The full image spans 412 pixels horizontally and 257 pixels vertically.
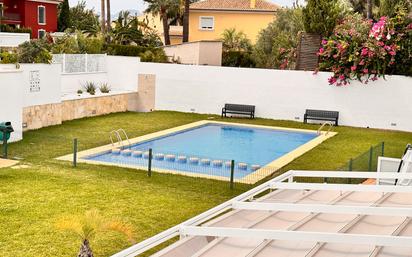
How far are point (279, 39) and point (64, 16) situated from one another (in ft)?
111

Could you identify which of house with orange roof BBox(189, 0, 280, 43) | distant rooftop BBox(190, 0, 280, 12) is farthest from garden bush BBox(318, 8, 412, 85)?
distant rooftop BBox(190, 0, 280, 12)

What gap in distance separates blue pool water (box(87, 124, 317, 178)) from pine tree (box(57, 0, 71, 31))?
133ft

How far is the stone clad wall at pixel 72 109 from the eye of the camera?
79.4 ft

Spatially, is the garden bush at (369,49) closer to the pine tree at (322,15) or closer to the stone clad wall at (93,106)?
the pine tree at (322,15)

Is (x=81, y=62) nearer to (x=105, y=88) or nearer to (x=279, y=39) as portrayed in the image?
(x=105, y=88)

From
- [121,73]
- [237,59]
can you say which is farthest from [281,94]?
[237,59]

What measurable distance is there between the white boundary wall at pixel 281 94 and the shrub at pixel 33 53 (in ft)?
28.6

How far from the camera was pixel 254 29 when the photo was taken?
57531 millimetres

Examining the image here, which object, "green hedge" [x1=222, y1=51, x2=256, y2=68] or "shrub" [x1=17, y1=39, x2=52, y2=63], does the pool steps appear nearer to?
"shrub" [x1=17, y1=39, x2=52, y2=63]

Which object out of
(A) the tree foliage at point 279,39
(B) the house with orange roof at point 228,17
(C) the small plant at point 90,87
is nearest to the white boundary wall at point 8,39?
(C) the small plant at point 90,87

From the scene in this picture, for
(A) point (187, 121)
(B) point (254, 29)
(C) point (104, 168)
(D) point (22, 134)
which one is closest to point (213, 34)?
(B) point (254, 29)

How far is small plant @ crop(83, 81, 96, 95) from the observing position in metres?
30.3

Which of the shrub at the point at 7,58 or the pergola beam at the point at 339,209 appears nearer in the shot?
the pergola beam at the point at 339,209

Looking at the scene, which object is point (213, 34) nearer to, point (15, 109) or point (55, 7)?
point (55, 7)
